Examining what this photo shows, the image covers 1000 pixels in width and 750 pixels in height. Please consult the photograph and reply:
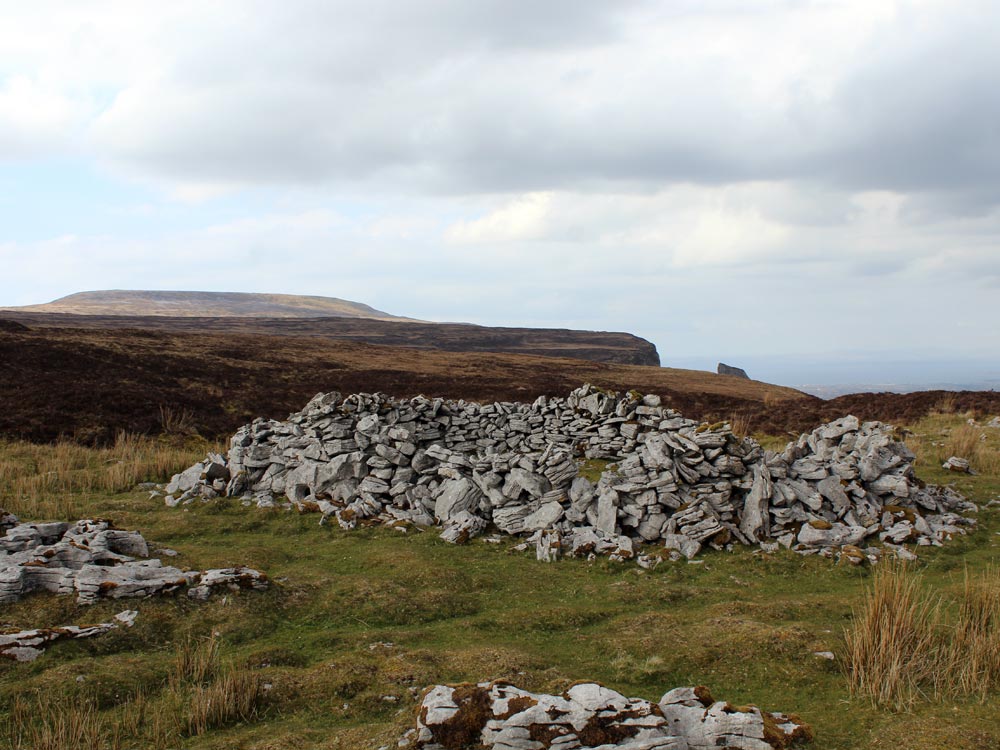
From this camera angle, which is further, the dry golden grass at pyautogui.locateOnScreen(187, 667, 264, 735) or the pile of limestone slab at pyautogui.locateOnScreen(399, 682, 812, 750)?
the dry golden grass at pyautogui.locateOnScreen(187, 667, 264, 735)

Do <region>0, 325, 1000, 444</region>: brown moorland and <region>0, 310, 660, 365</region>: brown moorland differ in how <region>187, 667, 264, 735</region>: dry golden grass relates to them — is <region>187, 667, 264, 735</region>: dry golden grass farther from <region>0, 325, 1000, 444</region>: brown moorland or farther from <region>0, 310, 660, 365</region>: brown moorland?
<region>0, 310, 660, 365</region>: brown moorland

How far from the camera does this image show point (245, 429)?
21.1 metres

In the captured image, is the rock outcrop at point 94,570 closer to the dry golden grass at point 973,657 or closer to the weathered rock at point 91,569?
the weathered rock at point 91,569

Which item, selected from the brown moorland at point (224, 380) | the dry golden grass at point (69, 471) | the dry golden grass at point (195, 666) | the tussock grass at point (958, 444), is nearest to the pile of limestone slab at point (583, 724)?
the dry golden grass at point (195, 666)

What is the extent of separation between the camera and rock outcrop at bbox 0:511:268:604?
33.5 feet

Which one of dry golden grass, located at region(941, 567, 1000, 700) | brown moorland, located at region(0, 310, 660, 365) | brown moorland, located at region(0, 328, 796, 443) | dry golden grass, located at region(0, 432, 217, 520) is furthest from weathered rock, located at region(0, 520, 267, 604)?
brown moorland, located at region(0, 310, 660, 365)

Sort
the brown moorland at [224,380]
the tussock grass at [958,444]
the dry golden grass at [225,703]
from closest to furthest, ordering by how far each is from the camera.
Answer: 1. the dry golden grass at [225,703]
2. the tussock grass at [958,444]
3. the brown moorland at [224,380]

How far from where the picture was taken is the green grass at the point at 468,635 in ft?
23.2

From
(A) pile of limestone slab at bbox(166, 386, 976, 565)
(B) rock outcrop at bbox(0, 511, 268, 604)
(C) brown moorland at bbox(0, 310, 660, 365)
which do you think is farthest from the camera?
(C) brown moorland at bbox(0, 310, 660, 365)

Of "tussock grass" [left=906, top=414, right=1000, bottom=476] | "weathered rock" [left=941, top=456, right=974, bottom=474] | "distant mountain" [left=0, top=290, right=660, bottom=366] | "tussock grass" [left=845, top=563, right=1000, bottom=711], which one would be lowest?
"tussock grass" [left=845, top=563, right=1000, bottom=711]

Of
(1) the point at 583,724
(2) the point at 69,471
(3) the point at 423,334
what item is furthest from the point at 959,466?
(3) the point at 423,334

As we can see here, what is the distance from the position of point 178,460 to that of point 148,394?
13.6m

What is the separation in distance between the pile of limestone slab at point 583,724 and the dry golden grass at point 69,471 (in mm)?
14116

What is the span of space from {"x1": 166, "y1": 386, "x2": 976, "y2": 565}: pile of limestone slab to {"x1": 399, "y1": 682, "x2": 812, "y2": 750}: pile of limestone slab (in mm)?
7401
